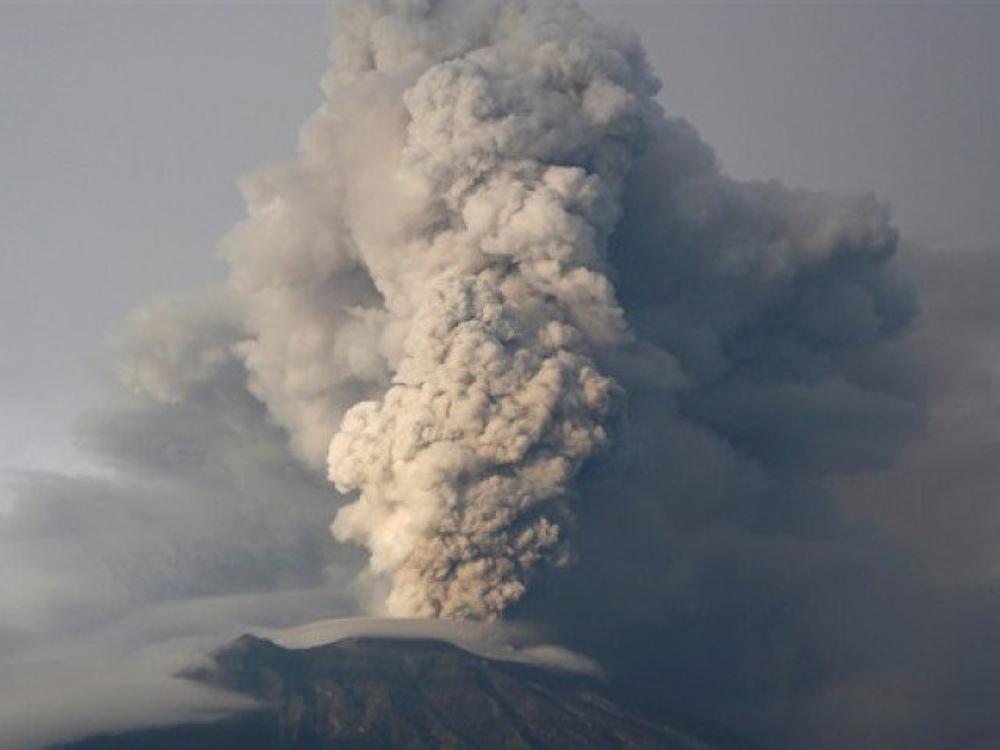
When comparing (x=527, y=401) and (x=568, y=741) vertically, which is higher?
(x=527, y=401)

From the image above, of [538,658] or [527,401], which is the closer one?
[527,401]

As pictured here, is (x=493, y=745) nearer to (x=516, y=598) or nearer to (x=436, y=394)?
(x=516, y=598)

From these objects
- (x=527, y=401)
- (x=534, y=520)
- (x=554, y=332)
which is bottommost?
(x=534, y=520)

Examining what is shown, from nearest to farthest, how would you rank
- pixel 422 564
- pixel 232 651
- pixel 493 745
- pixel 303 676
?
1. pixel 422 564
2. pixel 493 745
3. pixel 303 676
4. pixel 232 651

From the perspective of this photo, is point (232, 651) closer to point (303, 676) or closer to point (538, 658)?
point (303, 676)

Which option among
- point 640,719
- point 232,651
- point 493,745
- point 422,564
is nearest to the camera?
point 422,564

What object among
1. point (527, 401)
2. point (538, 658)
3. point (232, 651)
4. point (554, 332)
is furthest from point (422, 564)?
point (232, 651)
